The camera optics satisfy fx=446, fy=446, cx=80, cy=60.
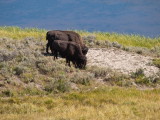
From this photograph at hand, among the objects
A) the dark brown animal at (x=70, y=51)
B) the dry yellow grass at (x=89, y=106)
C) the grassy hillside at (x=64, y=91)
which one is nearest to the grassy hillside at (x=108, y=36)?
the grassy hillside at (x=64, y=91)

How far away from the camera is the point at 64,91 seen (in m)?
21.0

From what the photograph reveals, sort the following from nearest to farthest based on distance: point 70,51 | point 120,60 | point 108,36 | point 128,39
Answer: point 70,51, point 120,60, point 128,39, point 108,36

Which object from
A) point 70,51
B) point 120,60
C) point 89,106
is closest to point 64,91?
point 89,106

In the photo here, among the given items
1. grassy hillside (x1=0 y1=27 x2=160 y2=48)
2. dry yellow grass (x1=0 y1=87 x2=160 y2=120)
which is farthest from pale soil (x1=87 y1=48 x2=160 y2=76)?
grassy hillside (x1=0 y1=27 x2=160 y2=48)

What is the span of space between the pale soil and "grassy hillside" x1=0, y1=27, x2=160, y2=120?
96 cm

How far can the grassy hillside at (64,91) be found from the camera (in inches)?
594

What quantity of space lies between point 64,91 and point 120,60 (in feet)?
24.6

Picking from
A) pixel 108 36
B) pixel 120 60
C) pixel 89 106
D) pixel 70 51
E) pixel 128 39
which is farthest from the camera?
pixel 108 36

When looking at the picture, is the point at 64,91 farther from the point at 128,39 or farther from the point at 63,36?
the point at 128,39

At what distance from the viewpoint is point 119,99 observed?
18094 millimetres

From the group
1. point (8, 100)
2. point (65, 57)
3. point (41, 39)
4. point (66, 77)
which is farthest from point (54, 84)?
point (41, 39)

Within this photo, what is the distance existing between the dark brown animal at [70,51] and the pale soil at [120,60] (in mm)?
962

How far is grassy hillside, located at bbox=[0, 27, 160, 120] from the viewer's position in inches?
594

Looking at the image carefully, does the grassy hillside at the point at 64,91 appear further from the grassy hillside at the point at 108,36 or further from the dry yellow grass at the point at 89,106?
the grassy hillside at the point at 108,36
